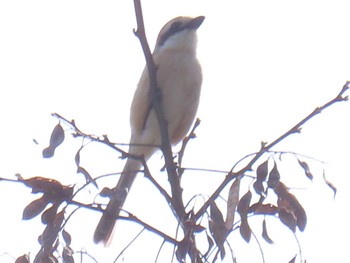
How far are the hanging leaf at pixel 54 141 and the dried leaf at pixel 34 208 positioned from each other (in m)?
0.33

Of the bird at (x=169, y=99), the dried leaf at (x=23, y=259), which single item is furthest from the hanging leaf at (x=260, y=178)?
the bird at (x=169, y=99)

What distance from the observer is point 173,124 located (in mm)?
5383

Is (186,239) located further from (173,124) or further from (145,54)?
(173,124)

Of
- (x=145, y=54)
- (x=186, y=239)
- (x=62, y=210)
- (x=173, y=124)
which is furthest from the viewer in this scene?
(x=173, y=124)

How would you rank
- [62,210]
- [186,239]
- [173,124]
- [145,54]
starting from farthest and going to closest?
[173,124] → [145,54] → [62,210] → [186,239]

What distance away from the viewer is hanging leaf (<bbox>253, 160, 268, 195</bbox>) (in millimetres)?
3293

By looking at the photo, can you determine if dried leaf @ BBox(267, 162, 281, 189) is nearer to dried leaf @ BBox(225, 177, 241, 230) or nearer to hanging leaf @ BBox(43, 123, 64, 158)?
dried leaf @ BBox(225, 177, 241, 230)

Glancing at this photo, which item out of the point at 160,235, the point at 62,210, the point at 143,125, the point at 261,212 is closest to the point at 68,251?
the point at 62,210

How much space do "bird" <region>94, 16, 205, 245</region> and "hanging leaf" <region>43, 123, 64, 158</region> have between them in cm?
151

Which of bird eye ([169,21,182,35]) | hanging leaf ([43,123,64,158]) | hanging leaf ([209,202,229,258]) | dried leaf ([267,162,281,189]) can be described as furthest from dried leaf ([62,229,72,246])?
bird eye ([169,21,182,35])

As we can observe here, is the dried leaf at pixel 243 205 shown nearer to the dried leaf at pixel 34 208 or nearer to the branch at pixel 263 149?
the branch at pixel 263 149

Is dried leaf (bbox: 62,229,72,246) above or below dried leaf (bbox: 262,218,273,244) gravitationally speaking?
below

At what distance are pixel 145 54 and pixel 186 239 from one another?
0.98 meters

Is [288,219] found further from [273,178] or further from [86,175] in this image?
[86,175]
